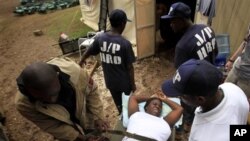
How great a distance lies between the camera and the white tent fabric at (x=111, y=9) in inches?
257

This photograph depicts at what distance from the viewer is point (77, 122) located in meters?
2.63

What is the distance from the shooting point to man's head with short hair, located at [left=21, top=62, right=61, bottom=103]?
1923mm

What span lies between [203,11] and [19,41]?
22.9 feet

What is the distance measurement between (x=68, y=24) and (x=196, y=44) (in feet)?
24.8

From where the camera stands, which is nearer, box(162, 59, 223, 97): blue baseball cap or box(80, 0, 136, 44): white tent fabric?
box(162, 59, 223, 97): blue baseball cap

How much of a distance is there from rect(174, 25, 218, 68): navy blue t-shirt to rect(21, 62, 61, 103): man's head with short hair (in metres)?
1.71

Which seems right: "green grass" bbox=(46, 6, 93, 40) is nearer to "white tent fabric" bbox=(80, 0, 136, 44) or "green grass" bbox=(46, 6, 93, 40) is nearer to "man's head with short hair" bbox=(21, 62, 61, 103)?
"white tent fabric" bbox=(80, 0, 136, 44)

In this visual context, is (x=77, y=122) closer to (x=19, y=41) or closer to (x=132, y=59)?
(x=132, y=59)

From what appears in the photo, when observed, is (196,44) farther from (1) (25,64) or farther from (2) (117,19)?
(1) (25,64)

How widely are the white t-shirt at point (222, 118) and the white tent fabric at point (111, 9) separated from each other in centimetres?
505

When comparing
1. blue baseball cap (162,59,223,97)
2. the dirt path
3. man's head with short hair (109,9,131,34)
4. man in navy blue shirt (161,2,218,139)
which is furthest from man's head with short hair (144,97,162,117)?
the dirt path

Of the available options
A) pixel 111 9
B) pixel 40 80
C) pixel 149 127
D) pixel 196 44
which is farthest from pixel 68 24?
pixel 40 80

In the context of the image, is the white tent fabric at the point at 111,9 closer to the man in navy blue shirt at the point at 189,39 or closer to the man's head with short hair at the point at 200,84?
the man in navy blue shirt at the point at 189,39

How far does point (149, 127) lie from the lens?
2598mm
